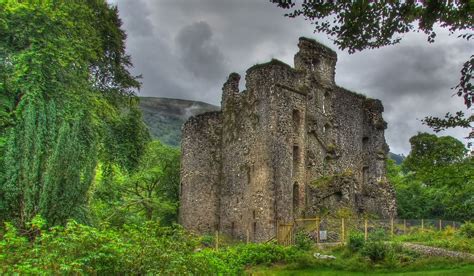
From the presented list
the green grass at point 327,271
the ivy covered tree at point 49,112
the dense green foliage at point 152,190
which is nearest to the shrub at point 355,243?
the green grass at point 327,271

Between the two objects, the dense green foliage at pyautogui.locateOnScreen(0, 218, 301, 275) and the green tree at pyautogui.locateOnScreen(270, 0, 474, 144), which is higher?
the green tree at pyautogui.locateOnScreen(270, 0, 474, 144)

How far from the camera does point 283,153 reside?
28.4 m

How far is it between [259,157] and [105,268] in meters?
19.4

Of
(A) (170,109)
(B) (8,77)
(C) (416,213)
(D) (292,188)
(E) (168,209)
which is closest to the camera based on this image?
(B) (8,77)

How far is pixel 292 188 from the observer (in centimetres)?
2853

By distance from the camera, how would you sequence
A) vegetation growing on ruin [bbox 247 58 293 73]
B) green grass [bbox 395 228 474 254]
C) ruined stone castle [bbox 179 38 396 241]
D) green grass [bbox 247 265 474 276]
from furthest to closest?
1. vegetation growing on ruin [bbox 247 58 293 73]
2. ruined stone castle [bbox 179 38 396 241]
3. green grass [bbox 395 228 474 254]
4. green grass [bbox 247 265 474 276]

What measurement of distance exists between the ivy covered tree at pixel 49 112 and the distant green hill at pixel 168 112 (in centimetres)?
5361

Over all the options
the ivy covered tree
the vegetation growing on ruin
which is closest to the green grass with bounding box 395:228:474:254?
the vegetation growing on ruin

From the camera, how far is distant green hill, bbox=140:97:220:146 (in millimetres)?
73356

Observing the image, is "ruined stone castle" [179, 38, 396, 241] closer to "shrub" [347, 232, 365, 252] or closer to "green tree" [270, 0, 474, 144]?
"shrub" [347, 232, 365, 252]

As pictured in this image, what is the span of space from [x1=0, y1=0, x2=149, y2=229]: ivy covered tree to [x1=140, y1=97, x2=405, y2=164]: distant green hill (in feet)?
176

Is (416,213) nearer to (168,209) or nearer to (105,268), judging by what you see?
(168,209)

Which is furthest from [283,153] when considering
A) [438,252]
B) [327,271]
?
[438,252]

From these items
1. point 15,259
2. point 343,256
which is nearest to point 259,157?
point 343,256
